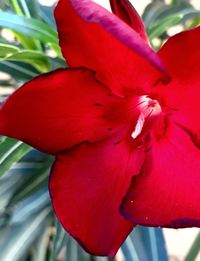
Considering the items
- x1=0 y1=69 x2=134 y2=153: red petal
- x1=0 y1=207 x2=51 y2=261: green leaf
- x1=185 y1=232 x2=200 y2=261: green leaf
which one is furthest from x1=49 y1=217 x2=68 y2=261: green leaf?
x1=0 y1=69 x2=134 y2=153: red petal

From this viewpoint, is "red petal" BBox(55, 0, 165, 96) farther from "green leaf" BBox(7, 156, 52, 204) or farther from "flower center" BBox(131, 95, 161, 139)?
"green leaf" BBox(7, 156, 52, 204)

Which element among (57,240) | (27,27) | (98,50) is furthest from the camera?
(57,240)

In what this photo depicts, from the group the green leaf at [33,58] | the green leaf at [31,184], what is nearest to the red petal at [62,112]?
the green leaf at [33,58]

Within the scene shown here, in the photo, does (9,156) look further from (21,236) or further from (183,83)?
(183,83)

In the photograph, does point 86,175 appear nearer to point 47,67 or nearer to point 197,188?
point 197,188

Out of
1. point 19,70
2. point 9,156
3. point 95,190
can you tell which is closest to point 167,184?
point 95,190

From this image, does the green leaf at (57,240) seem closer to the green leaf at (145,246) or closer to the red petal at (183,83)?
the green leaf at (145,246)
